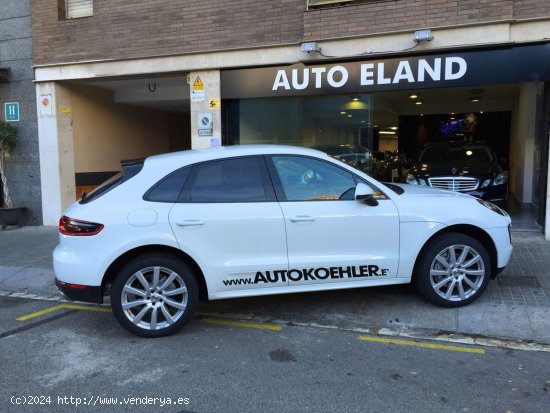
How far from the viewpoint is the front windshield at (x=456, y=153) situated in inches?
399

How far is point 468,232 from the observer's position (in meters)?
5.20

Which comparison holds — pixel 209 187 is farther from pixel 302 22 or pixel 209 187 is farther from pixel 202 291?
pixel 302 22

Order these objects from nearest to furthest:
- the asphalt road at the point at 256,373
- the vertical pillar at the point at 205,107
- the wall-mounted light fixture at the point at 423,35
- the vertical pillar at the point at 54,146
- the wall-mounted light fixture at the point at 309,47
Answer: the asphalt road at the point at 256,373, the wall-mounted light fixture at the point at 423,35, the wall-mounted light fixture at the point at 309,47, the vertical pillar at the point at 205,107, the vertical pillar at the point at 54,146

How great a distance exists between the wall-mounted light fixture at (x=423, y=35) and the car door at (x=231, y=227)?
186 inches

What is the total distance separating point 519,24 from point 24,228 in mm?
10603

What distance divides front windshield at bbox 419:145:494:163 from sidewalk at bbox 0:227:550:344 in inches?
141

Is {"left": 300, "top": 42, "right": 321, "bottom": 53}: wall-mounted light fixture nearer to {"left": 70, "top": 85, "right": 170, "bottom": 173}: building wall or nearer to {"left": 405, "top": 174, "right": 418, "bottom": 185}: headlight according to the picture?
{"left": 405, "top": 174, "right": 418, "bottom": 185}: headlight

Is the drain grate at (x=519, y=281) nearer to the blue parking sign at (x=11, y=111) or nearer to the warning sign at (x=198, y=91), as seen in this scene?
the warning sign at (x=198, y=91)

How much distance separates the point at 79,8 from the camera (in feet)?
35.0

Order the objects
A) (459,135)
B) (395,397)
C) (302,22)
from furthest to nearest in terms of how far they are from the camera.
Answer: (459,135)
(302,22)
(395,397)

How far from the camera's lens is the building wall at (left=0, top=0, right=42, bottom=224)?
1085cm

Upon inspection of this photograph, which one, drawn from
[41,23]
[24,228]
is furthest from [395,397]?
[41,23]

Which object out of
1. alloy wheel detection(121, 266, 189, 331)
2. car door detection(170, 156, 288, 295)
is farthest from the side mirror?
alloy wheel detection(121, 266, 189, 331)

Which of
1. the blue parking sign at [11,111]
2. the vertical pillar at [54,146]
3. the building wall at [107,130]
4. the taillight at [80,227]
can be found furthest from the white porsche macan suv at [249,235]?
the blue parking sign at [11,111]
